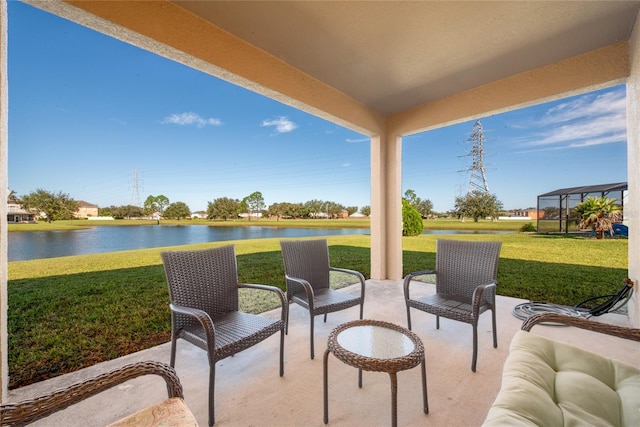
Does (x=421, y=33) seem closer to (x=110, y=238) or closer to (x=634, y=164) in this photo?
(x=634, y=164)

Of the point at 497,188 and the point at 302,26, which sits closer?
the point at 302,26

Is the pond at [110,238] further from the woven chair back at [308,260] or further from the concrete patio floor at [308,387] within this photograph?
the woven chair back at [308,260]

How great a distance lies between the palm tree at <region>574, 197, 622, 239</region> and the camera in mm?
4082

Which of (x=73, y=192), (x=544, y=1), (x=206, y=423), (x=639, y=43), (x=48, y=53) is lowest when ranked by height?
(x=206, y=423)

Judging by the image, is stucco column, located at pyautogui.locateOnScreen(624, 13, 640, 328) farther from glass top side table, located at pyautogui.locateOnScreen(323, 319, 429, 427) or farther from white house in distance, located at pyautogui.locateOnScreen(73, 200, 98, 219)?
white house in distance, located at pyautogui.locateOnScreen(73, 200, 98, 219)

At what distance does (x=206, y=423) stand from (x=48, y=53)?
538cm

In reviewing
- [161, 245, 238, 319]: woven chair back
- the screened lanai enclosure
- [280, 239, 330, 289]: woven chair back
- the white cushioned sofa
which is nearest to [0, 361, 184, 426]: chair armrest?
[161, 245, 238, 319]: woven chair back

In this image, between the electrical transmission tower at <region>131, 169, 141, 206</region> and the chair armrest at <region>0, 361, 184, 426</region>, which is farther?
the electrical transmission tower at <region>131, 169, 141, 206</region>

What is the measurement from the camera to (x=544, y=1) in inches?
80.2

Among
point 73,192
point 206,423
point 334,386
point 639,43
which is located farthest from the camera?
point 73,192

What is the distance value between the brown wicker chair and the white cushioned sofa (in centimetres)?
134

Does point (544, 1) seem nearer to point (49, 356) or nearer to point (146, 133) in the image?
point (49, 356)

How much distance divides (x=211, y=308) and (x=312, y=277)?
1.09 meters

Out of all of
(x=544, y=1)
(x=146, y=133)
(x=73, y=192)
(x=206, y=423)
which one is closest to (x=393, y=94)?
(x=544, y=1)
